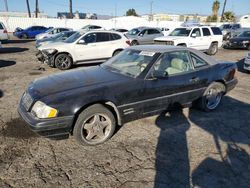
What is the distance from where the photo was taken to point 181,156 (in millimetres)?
3416

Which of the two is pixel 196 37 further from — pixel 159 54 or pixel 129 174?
pixel 129 174

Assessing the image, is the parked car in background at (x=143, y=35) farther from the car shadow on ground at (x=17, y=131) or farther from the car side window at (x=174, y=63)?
the car shadow on ground at (x=17, y=131)

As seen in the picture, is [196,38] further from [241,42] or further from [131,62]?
[131,62]

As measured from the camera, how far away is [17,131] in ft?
13.3

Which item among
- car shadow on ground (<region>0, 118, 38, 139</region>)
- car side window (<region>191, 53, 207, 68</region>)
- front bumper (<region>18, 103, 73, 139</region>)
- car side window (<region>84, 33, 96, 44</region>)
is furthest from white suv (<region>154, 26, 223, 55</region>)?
front bumper (<region>18, 103, 73, 139</region>)

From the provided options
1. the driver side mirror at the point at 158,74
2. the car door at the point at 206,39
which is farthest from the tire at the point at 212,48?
the driver side mirror at the point at 158,74

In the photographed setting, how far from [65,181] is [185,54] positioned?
3.33 m

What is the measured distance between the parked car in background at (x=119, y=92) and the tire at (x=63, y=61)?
16.6 ft

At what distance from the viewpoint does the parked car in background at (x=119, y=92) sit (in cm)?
332

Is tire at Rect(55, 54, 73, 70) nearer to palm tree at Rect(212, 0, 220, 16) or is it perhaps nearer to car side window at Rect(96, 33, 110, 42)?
car side window at Rect(96, 33, 110, 42)

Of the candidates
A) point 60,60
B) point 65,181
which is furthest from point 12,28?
point 65,181

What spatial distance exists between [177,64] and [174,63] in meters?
0.07

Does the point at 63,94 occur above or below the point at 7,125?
above

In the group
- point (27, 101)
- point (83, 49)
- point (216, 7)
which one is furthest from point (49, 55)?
point (216, 7)
